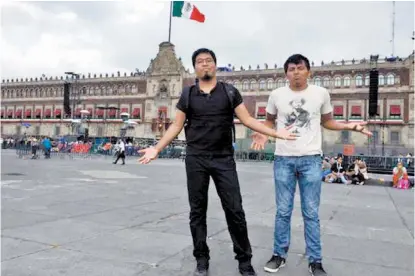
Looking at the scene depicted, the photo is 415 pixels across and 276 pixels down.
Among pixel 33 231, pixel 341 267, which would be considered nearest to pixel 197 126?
pixel 341 267

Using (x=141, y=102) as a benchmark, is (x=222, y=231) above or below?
below

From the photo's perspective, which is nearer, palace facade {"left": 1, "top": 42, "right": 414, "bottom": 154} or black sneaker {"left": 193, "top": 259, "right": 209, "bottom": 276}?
black sneaker {"left": 193, "top": 259, "right": 209, "bottom": 276}

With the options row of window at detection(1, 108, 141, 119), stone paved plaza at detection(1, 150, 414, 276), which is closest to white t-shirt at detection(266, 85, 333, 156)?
stone paved plaza at detection(1, 150, 414, 276)

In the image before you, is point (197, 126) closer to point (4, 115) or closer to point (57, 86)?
point (57, 86)

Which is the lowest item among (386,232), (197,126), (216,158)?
(386,232)

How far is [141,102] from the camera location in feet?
185

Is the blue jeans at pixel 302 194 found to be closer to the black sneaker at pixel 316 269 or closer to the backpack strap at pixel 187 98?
the black sneaker at pixel 316 269

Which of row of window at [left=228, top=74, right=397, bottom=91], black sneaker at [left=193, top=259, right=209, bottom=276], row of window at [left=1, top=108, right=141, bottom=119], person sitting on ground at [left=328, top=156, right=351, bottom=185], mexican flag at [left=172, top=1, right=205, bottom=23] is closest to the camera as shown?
black sneaker at [left=193, top=259, right=209, bottom=276]

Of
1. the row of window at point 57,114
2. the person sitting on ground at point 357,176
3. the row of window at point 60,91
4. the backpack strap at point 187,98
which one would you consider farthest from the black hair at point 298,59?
the row of window at point 60,91

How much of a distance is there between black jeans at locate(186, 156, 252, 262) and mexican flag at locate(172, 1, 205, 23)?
463 inches

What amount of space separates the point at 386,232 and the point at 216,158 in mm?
2767

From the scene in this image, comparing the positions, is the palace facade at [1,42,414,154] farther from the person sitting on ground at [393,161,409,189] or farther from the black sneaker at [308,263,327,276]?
the black sneaker at [308,263,327,276]

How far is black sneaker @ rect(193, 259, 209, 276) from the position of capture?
2.59 metres

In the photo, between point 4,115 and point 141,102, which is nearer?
point 141,102
